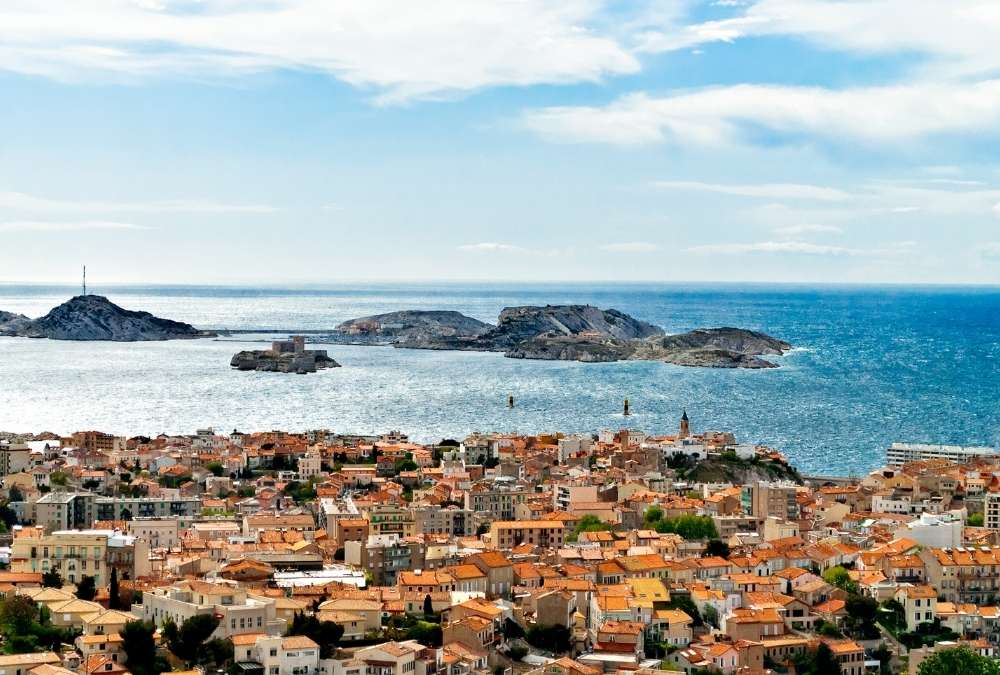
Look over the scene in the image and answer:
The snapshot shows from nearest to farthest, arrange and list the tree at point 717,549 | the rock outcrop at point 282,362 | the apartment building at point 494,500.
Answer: the tree at point 717,549 < the apartment building at point 494,500 < the rock outcrop at point 282,362

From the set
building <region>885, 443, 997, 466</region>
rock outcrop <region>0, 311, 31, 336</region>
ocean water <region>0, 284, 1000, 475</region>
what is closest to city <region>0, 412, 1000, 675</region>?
building <region>885, 443, 997, 466</region>

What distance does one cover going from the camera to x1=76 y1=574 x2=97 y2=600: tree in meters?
22.4

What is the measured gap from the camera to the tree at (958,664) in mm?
18859

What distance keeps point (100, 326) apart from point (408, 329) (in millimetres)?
24796

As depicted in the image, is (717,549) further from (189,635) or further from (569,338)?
(569,338)

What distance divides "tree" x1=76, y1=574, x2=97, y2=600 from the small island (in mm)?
59924

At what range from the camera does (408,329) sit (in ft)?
381

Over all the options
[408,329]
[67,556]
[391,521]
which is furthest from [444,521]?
[408,329]

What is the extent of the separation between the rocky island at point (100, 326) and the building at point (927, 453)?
79.9 meters

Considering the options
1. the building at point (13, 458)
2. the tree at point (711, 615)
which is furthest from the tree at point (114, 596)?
the building at point (13, 458)

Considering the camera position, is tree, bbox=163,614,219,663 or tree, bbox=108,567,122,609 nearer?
tree, bbox=163,614,219,663

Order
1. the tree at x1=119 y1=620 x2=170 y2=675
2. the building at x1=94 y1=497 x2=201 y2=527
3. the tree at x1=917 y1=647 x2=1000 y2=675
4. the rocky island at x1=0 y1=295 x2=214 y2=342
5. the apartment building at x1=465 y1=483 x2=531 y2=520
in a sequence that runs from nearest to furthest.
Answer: the tree at x1=917 y1=647 x2=1000 y2=675 → the tree at x1=119 y1=620 x2=170 y2=675 → the building at x1=94 y1=497 x2=201 y2=527 → the apartment building at x1=465 y1=483 x2=531 y2=520 → the rocky island at x1=0 y1=295 x2=214 y2=342

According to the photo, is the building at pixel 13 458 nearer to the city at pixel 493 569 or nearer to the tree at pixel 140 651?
the city at pixel 493 569

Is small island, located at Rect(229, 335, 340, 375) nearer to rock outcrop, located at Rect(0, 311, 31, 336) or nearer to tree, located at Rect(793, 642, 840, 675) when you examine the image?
rock outcrop, located at Rect(0, 311, 31, 336)
